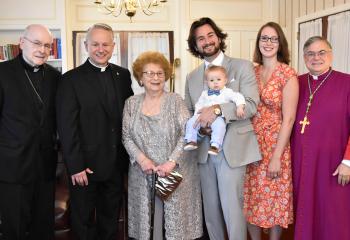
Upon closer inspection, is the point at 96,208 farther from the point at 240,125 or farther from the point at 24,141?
the point at 240,125

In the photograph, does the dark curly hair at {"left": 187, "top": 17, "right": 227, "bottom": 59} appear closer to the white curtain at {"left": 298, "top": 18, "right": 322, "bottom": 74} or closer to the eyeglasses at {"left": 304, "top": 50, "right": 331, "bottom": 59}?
the eyeglasses at {"left": 304, "top": 50, "right": 331, "bottom": 59}

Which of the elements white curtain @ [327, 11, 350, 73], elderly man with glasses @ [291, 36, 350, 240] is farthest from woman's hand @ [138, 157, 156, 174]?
white curtain @ [327, 11, 350, 73]

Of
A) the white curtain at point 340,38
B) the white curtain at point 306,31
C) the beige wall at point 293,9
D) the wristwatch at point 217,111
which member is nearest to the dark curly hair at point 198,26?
the wristwatch at point 217,111

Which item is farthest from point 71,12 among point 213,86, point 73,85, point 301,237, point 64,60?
point 301,237

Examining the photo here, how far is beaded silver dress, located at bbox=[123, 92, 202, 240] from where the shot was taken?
84.7 inches

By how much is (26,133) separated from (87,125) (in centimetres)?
35

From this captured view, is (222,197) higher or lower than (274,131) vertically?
lower

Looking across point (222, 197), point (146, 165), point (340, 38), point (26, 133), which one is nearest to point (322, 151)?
point (222, 197)

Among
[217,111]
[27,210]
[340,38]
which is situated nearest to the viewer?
[217,111]

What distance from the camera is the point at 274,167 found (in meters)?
2.17

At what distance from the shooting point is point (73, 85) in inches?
86.4

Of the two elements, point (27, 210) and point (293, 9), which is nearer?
point (27, 210)

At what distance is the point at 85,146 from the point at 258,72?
3.89 ft

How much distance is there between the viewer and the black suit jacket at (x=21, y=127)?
2100 mm
